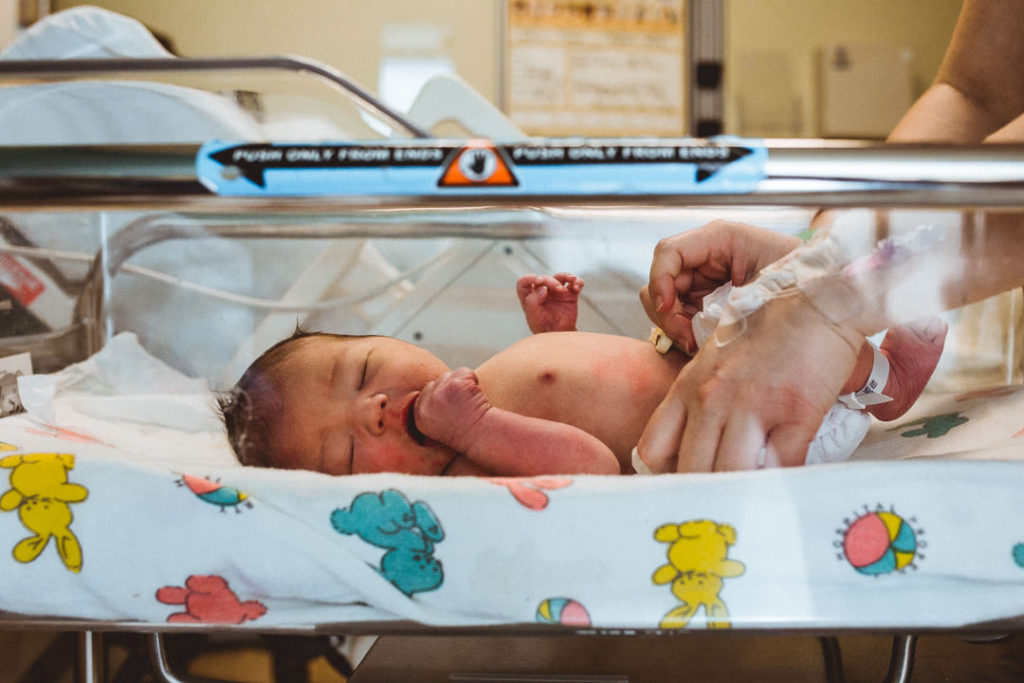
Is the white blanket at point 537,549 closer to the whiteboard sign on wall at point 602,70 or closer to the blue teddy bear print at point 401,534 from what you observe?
the blue teddy bear print at point 401,534

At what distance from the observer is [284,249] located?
1.14m

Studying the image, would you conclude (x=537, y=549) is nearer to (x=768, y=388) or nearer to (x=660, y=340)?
(x=768, y=388)

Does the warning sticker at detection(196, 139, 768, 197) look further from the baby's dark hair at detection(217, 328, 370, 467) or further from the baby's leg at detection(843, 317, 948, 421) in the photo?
the baby's dark hair at detection(217, 328, 370, 467)

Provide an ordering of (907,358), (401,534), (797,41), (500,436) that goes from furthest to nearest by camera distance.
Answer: (797,41) < (500,436) < (907,358) < (401,534)

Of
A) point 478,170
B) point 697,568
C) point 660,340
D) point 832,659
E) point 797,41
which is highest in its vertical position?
point 797,41

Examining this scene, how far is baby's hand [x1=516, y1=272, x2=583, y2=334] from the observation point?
0.79 m

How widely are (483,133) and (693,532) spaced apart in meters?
1.00

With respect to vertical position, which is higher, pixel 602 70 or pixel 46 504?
pixel 602 70

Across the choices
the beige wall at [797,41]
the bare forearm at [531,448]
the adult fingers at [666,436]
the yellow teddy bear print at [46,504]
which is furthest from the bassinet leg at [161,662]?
the beige wall at [797,41]

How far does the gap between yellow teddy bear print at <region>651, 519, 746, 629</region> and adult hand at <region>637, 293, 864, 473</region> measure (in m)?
0.06

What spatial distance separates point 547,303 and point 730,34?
1.77m

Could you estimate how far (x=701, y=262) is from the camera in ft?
2.14

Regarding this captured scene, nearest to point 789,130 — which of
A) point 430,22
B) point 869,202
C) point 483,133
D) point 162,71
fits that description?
point 430,22

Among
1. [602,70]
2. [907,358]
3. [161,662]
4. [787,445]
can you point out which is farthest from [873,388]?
[602,70]
